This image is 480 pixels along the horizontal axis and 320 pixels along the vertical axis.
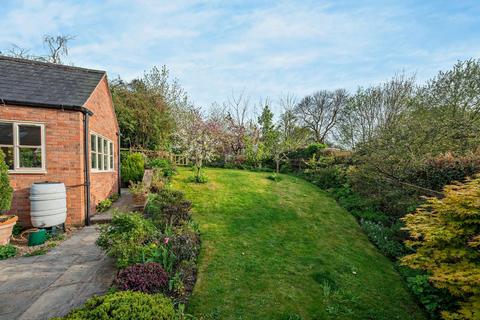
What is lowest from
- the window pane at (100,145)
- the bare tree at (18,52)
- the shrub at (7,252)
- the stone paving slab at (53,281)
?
the stone paving slab at (53,281)

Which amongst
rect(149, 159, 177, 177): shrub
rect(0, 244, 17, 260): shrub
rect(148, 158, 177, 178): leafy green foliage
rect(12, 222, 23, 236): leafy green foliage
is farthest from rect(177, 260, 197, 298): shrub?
rect(149, 159, 177, 177): shrub

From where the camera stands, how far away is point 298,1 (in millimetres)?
6191

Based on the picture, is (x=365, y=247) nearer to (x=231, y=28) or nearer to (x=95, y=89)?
(x=231, y=28)

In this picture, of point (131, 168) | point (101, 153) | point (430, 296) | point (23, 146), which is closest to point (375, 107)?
point (430, 296)

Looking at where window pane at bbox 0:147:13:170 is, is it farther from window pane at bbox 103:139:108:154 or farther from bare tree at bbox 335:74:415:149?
bare tree at bbox 335:74:415:149

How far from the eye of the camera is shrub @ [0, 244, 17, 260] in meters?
4.93

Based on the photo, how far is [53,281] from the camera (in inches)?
153

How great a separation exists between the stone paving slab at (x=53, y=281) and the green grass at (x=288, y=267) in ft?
5.47

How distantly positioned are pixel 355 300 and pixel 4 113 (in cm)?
953

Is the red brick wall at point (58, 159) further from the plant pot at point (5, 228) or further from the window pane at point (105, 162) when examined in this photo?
the window pane at point (105, 162)

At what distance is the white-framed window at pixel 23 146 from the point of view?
652 cm

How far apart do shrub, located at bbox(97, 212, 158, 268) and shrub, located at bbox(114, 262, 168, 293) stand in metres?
0.53

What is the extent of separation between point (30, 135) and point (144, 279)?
6.32 m

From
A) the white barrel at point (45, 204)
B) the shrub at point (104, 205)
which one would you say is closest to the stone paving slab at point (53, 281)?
the white barrel at point (45, 204)
